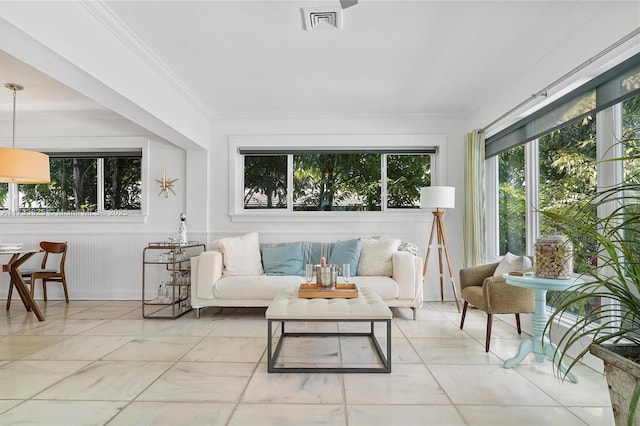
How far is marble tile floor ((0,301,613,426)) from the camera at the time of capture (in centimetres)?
202

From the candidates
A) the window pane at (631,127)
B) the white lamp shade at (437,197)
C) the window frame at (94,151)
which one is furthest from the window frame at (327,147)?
the window pane at (631,127)

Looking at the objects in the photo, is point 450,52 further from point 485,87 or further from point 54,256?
point 54,256

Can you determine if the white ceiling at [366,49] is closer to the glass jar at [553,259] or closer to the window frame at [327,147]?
the window frame at [327,147]

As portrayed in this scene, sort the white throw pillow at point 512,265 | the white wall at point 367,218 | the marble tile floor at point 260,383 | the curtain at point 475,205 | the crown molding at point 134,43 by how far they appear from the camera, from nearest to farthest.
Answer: the marble tile floor at point 260,383 < the crown molding at point 134,43 < the white throw pillow at point 512,265 < the curtain at point 475,205 < the white wall at point 367,218

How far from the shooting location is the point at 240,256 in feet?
14.3

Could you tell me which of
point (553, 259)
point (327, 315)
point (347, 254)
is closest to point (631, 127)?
point (553, 259)

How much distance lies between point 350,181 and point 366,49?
7.31 ft

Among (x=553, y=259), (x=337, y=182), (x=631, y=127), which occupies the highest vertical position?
(x=631, y=127)

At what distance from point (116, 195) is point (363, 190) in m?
3.32

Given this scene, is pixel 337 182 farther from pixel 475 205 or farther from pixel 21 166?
pixel 21 166

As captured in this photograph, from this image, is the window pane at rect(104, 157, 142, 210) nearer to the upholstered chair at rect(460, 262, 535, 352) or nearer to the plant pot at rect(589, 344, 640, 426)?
the upholstered chair at rect(460, 262, 535, 352)

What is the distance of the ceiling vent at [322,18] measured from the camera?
265cm

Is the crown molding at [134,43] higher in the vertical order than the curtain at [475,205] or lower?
higher

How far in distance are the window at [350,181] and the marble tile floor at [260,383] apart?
6.44 ft
